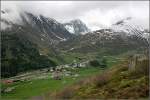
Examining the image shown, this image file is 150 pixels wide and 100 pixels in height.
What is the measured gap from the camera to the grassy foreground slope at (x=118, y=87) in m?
37.0

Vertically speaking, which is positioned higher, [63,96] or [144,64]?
[144,64]

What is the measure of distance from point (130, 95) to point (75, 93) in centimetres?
1056

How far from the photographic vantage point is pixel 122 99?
116 ft

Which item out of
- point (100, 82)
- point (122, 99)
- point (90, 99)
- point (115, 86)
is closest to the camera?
point (122, 99)

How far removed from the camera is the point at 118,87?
41.3 m

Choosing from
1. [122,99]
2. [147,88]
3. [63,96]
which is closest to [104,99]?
[122,99]

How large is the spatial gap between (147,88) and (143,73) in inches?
260

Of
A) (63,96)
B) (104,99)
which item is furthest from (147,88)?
(63,96)

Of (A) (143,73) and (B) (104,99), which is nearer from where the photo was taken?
(B) (104,99)

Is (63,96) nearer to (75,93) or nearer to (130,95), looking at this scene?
(75,93)

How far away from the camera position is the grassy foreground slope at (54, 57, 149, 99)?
36969mm

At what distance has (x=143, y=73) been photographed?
42750 millimetres

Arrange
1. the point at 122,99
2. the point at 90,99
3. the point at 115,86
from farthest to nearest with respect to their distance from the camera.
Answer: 1. the point at 115,86
2. the point at 90,99
3. the point at 122,99

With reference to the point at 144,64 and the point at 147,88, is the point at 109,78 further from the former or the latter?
the point at 147,88
